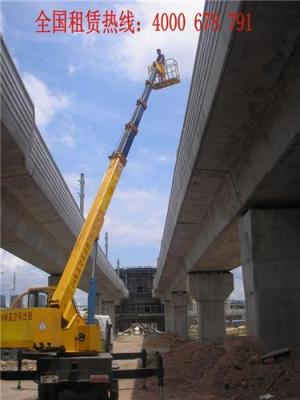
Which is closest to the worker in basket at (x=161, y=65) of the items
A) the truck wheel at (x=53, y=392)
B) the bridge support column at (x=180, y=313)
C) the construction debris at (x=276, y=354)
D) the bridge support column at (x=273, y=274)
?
the bridge support column at (x=273, y=274)

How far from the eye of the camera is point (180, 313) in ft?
180

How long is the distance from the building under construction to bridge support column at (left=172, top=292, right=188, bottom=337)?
42.4m

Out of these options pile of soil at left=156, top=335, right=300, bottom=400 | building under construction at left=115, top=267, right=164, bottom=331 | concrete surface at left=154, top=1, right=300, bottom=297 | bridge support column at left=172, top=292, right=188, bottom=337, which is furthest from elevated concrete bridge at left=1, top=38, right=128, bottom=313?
building under construction at left=115, top=267, right=164, bottom=331

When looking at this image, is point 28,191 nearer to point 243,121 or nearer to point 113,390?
point 113,390

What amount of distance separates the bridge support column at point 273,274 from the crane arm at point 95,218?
4091mm

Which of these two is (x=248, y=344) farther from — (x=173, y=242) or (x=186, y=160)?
(x=173, y=242)


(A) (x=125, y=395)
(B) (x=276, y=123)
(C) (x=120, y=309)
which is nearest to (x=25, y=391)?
(A) (x=125, y=395)

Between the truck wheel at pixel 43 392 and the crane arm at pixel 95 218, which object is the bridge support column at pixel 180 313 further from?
the truck wheel at pixel 43 392

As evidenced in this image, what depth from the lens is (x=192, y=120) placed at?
12.9 metres

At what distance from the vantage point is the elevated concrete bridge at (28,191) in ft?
35.5

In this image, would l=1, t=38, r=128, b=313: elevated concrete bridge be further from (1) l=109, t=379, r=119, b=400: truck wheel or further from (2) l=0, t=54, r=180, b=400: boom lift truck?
(1) l=109, t=379, r=119, b=400: truck wheel

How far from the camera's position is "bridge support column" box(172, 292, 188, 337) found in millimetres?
52906

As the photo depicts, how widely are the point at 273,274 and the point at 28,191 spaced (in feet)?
22.6

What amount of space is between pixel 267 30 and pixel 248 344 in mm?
8583
